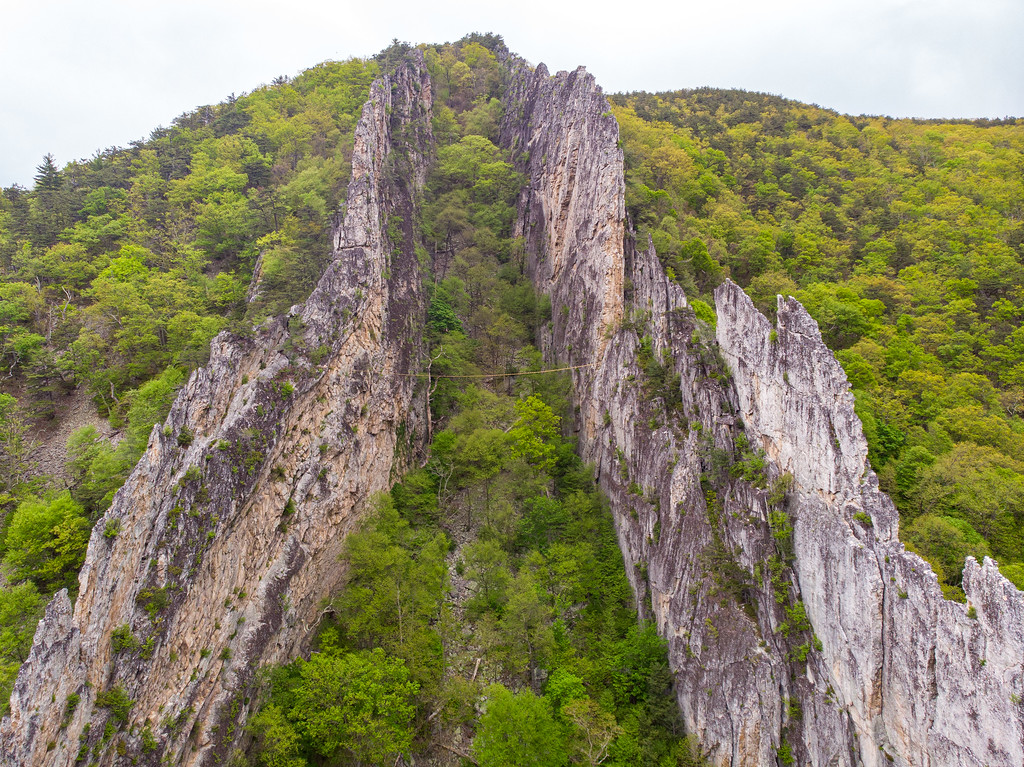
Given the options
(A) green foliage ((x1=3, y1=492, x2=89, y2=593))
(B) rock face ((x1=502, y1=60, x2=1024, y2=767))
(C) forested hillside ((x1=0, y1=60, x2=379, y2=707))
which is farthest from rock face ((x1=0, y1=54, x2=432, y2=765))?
(B) rock face ((x1=502, y1=60, x2=1024, y2=767))

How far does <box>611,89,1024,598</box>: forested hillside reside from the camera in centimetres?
2475

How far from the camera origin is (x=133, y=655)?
2011cm

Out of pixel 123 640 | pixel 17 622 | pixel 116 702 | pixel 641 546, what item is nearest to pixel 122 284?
pixel 17 622

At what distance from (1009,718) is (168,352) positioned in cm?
4777

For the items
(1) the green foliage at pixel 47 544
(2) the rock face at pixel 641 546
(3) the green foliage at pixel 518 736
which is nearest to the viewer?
(2) the rock face at pixel 641 546

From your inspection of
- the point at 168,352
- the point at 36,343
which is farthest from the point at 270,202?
the point at 36,343

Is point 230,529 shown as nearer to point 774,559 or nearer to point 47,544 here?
point 47,544

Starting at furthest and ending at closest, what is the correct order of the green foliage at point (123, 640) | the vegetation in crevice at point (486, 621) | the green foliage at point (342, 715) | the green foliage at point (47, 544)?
the green foliage at point (47, 544)
the vegetation in crevice at point (486, 621)
the green foliage at point (342, 715)
the green foliage at point (123, 640)

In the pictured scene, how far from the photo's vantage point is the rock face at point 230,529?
18875 millimetres

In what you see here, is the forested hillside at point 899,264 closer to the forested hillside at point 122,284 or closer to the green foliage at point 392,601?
the green foliage at point 392,601

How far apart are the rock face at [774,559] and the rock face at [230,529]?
54.9 feet

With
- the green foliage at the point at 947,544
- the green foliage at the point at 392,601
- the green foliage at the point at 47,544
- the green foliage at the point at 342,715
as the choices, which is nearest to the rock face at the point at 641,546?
the green foliage at the point at 392,601

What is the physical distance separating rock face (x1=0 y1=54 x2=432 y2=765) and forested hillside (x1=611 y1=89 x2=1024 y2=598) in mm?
23013

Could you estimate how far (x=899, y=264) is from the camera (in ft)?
145
